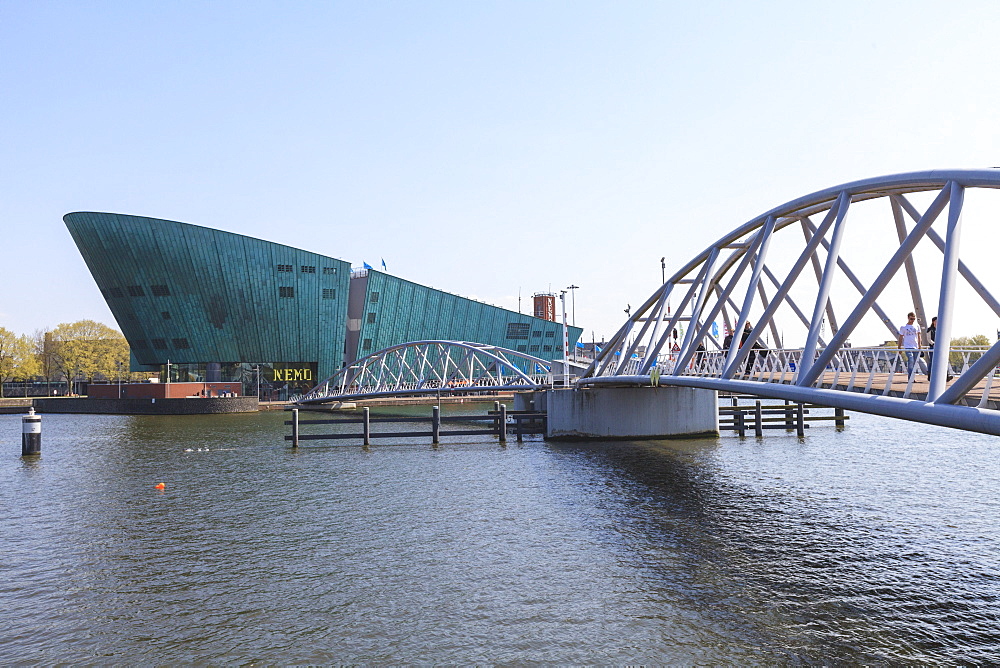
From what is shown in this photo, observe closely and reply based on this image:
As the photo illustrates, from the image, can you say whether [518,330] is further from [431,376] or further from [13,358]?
[13,358]

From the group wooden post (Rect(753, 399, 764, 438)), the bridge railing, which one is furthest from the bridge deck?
wooden post (Rect(753, 399, 764, 438))

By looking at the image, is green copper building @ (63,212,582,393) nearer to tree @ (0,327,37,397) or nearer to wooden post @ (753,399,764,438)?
tree @ (0,327,37,397)

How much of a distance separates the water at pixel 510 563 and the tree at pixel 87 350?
302 ft

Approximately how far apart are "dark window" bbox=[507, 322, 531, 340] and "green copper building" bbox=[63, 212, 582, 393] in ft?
61.2

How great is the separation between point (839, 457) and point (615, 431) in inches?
469

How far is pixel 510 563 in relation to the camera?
54.9 feet

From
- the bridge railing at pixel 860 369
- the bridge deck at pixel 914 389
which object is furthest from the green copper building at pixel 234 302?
the bridge deck at pixel 914 389

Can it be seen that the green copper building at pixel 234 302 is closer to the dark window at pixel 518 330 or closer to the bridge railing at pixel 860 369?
the dark window at pixel 518 330

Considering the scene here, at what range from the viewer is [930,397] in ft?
40.2

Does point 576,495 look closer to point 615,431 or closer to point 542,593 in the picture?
point 542,593

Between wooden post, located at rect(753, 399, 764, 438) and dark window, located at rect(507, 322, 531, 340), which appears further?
dark window, located at rect(507, 322, 531, 340)

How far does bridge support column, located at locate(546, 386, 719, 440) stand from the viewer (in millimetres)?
41812

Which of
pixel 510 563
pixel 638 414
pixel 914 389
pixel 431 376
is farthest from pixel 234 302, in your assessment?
pixel 914 389

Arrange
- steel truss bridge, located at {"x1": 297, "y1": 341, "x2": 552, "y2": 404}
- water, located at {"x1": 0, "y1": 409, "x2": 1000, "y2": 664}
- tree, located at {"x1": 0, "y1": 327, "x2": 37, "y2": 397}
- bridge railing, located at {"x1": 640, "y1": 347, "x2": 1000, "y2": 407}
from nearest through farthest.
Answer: water, located at {"x1": 0, "y1": 409, "x2": 1000, "y2": 664} → bridge railing, located at {"x1": 640, "y1": 347, "x2": 1000, "y2": 407} → steel truss bridge, located at {"x1": 297, "y1": 341, "x2": 552, "y2": 404} → tree, located at {"x1": 0, "y1": 327, "x2": 37, "y2": 397}
